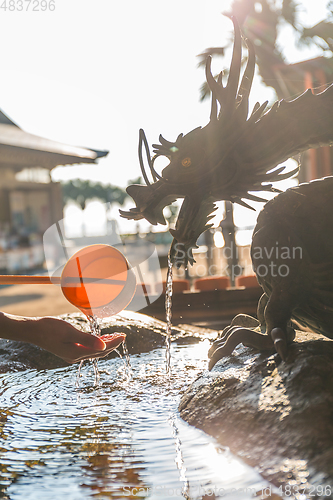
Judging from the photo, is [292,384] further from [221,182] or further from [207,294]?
[207,294]

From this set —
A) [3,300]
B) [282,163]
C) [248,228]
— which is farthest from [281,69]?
[282,163]

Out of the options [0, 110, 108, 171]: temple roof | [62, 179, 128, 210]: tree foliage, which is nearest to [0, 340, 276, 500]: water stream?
[0, 110, 108, 171]: temple roof

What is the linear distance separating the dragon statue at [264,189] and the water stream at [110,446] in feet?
1.53

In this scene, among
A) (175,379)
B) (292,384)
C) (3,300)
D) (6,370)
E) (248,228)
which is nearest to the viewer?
(292,384)

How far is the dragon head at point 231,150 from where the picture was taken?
6.48 ft

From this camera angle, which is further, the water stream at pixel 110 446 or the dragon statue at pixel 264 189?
the dragon statue at pixel 264 189

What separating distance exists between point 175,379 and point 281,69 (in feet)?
39.4

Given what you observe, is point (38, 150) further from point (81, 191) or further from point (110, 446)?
point (81, 191)

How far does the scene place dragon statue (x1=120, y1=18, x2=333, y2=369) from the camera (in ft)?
6.19

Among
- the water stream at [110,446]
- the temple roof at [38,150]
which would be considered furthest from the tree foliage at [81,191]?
the water stream at [110,446]

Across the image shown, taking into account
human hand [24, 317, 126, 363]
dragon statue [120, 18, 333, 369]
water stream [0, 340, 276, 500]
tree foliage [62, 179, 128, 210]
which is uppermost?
tree foliage [62, 179, 128, 210]

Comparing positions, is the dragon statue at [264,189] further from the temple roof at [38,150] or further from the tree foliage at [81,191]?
the tree foliage at [81,191]

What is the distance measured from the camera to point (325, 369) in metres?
1.63

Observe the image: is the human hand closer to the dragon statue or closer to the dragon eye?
the dragon statue
